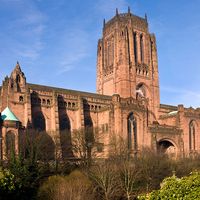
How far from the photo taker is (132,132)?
60.8 m

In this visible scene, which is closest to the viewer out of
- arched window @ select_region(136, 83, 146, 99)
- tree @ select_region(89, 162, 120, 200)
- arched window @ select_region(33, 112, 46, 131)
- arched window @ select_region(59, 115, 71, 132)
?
tree @ select_region(89, 162, 120, 200)

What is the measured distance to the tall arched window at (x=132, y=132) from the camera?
5989 centimetres

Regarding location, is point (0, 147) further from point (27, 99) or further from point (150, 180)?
point (150, 180)

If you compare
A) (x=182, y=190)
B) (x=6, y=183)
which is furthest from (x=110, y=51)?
(x=182, y=190)

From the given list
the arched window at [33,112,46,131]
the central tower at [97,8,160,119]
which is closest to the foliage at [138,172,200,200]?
the arched window at [33,112,46,131]

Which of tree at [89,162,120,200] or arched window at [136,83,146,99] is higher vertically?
arched window at [136,83,146,99]

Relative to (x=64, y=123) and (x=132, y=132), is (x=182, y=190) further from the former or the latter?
(x=64, y=123)

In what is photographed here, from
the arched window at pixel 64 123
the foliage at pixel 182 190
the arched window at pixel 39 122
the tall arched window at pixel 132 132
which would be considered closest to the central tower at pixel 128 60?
the tall arched window at pixel 132 132

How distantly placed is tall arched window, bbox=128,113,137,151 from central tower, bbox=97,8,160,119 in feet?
35.3

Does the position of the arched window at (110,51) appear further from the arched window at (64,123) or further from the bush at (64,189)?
the bush at (64,189)

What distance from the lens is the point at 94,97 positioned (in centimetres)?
6662

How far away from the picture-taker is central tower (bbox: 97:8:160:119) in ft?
240

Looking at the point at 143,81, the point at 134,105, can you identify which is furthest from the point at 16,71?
the point at 143,81

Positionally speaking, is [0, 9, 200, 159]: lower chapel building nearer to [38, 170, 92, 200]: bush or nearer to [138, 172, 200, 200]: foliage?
[38, 170, 92, 200]: bush
